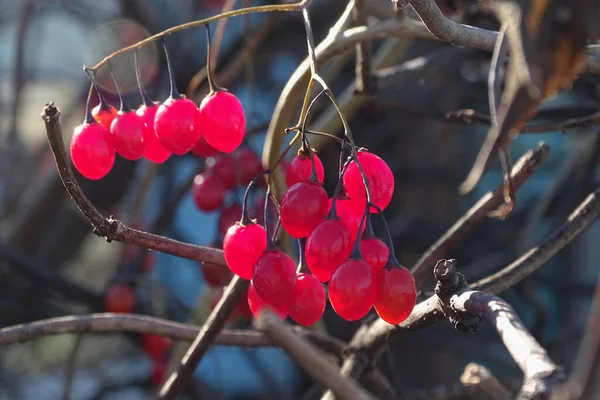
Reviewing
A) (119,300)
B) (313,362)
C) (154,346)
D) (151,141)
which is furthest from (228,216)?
(313,362)

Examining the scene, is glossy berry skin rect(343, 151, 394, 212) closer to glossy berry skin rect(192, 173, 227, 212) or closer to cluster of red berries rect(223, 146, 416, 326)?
cluster of red berries rect(223, 146, 416, 326)

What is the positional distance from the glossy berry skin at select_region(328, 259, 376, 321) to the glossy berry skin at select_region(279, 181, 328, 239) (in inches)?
2.3

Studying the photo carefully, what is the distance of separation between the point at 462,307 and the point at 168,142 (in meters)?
0.42

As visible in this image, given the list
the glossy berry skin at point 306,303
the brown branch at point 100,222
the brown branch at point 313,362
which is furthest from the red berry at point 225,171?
the brown branch at point 313,362

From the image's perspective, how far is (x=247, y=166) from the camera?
1393 mm

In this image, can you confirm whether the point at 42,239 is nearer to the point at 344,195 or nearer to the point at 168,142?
the point at 168,142

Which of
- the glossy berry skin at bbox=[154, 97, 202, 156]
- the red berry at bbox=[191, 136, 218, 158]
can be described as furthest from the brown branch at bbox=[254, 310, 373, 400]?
the red berry at bbox=[191, 136, 218, 158]

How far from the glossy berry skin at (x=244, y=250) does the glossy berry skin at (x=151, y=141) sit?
235 mm

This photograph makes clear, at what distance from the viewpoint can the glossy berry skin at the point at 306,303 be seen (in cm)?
80

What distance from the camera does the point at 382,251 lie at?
0.78 metres

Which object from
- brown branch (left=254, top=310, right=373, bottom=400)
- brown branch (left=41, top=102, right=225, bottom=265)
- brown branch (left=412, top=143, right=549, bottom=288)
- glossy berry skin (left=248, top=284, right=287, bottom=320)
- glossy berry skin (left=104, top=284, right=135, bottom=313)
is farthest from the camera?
glossy berry skin (left=104, top=284, right=135, bottom=313)

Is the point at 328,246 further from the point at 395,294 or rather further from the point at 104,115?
the point at 104,115

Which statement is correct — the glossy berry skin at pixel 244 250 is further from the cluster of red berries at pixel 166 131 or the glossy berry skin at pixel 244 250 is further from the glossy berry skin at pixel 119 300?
the glossy berry skin at pixel 119 300

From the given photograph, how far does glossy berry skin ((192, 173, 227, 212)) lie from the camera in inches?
53.7
